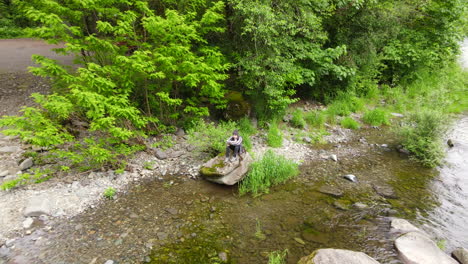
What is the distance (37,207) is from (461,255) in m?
9.07

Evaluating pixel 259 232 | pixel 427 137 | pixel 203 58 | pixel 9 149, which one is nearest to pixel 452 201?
pixel 427 137

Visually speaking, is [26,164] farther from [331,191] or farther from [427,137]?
[427,137]

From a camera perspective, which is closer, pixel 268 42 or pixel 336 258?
pixel 336 258

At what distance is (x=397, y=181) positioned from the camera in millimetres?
7746

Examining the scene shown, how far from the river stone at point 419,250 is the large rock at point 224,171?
398 centimetres

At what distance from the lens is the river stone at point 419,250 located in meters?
4.60

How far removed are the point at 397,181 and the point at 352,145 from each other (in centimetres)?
259

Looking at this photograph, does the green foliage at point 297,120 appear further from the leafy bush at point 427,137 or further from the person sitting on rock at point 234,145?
the person sitting on rock at point 234,145

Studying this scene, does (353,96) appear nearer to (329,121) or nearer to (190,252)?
(329,121)

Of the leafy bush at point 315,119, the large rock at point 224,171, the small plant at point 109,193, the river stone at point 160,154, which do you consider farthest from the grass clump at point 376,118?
the small plant at point 109,193

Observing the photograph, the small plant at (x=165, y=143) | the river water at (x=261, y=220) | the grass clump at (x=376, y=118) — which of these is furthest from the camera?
the grass clump at (x=376, y=118)

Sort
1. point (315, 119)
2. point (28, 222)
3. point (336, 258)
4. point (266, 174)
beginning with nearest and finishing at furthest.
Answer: point (336, 258) < point (28, 222) < point (266, 174) < point (315, 119)

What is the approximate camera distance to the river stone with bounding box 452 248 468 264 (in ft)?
15.6

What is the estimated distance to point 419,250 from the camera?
4.83 m
